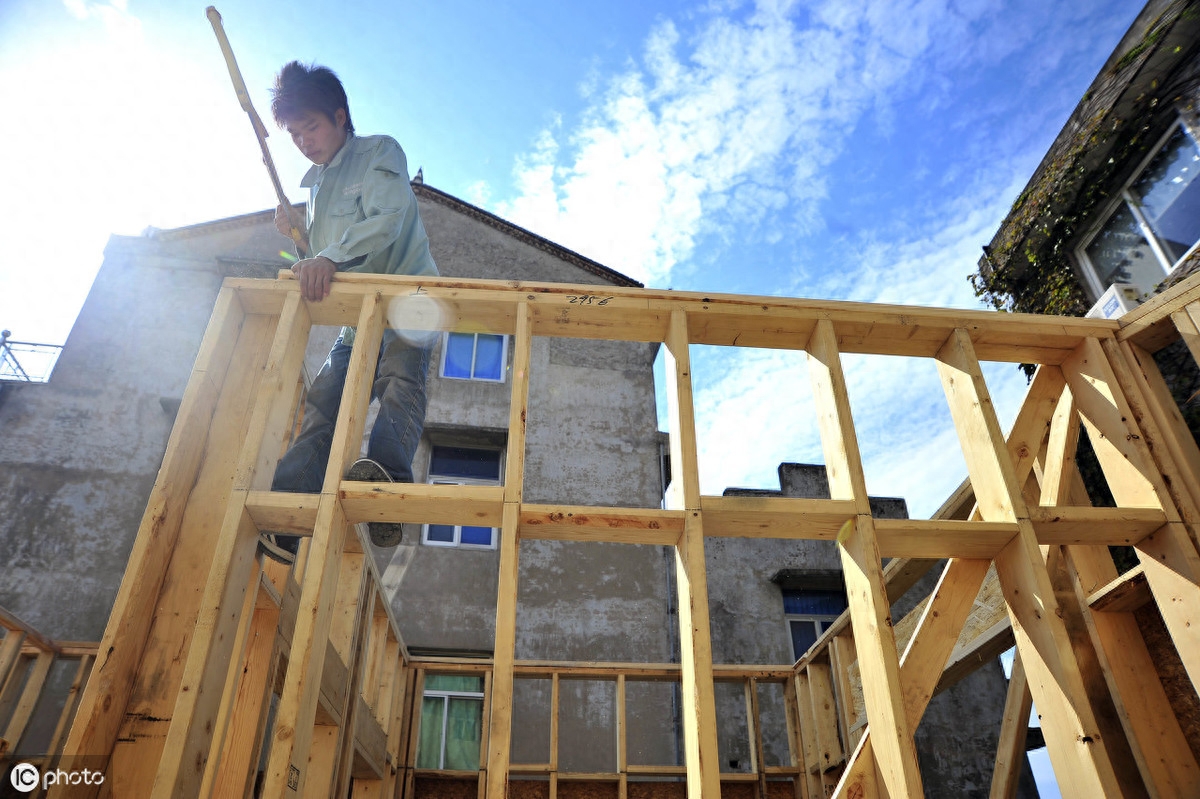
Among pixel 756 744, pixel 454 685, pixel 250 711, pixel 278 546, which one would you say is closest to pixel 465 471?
pixel 454 685

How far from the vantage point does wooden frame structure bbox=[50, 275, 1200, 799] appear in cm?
231

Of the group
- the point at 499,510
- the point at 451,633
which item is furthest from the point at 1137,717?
the point at 451,633

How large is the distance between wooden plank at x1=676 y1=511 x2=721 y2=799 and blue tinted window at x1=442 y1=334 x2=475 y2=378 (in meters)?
11.0

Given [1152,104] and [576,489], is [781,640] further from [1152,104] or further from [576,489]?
[1152,104]

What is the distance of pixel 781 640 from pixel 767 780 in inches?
239

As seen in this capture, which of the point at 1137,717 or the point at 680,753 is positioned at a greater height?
the point at 680,753

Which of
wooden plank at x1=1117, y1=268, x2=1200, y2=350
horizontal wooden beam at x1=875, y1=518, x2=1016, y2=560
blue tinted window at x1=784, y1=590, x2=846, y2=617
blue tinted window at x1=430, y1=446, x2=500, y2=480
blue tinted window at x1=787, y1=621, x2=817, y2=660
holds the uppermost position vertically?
blue tinted window at x1=430, y1=446, x2=500, y2=480

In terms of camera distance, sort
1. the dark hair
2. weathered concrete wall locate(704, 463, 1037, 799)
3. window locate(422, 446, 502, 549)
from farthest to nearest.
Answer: window locate(422, 446, 502, 549) → weathered concrete wall locate(704, 463, 1037, 799) → the dark hair

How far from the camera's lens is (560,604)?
11.3 metres

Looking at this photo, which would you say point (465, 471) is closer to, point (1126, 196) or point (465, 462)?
point (465, 462)

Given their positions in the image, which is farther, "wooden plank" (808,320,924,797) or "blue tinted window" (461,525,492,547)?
"blue tinted window" (461,525,492,547)

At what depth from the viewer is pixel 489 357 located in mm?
13656

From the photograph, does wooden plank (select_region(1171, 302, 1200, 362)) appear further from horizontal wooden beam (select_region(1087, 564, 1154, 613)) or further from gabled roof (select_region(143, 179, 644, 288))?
gabled roof (select_region(143, 179, 644, 288))

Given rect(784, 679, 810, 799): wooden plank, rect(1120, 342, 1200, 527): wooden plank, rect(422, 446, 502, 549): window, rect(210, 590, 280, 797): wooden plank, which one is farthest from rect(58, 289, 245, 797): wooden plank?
rect(422, 446, 502, 549): window
